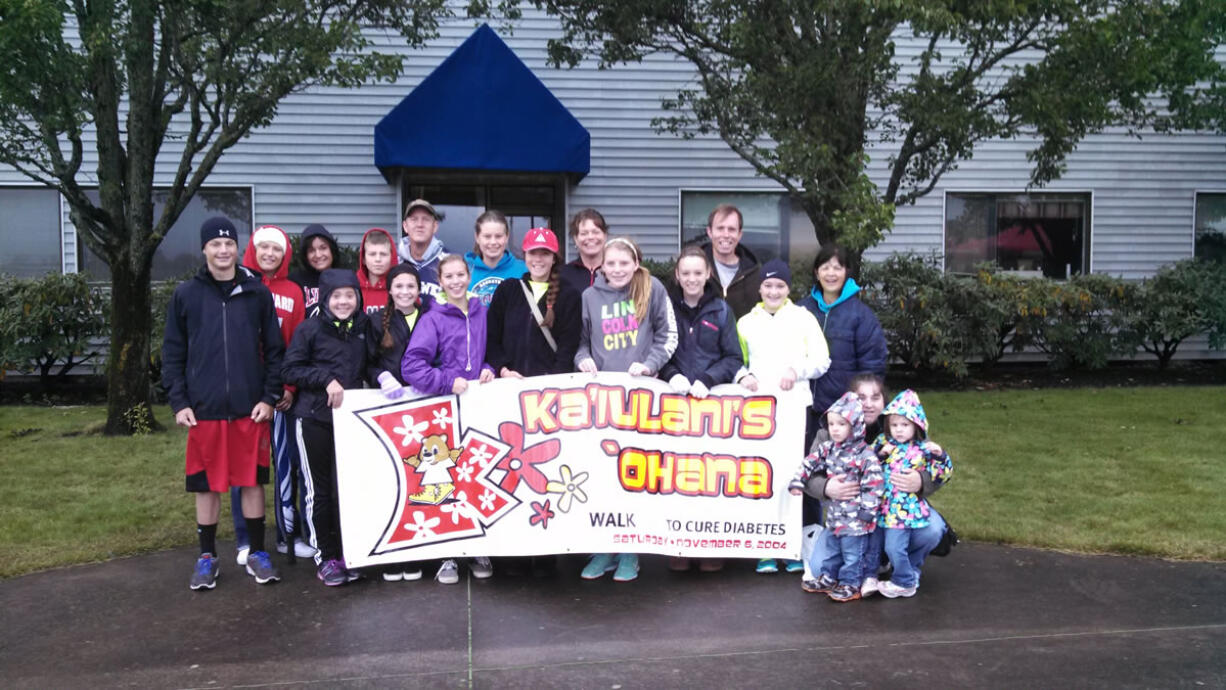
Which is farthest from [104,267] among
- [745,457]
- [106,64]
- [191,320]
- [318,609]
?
[745,457]

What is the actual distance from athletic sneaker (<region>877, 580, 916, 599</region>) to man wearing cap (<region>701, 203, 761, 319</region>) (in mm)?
1693

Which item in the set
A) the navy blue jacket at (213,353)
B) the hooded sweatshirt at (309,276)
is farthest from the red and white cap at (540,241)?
the navy blue jacket at (213,353)

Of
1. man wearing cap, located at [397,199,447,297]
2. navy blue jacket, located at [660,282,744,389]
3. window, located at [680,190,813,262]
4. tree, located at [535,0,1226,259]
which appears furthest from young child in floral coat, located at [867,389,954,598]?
window, located at [680,190,813,262]

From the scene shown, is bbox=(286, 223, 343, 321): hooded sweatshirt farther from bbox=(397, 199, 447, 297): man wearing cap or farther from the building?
the building

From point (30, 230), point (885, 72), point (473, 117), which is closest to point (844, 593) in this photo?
point (885, 72)

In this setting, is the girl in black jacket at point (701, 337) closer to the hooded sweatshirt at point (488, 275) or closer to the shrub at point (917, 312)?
the hooded sweatshirt at point (488, 275)

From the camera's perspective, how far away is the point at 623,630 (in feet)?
15.4

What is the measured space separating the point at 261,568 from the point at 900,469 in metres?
3.42

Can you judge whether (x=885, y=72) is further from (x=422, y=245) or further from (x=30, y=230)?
(x=30, y=230)

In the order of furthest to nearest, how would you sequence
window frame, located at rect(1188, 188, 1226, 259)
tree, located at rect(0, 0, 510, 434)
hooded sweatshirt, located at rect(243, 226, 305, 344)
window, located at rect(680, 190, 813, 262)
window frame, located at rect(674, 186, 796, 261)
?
window frame, located at rect(1188, 188, 1226, 259) < window, located at rect(680, 190, 813, 262) < window frame, located at rect(674, 186, 796, 261) < tree, located at rect(0, 0, 510, 434) < hooded sweatshirt, located at rect(243, 226, 305, 344)

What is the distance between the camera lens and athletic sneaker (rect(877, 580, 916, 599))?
16.8ft

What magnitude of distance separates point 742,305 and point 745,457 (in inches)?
36.7

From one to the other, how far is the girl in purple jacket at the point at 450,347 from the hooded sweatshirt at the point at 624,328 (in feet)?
1.90

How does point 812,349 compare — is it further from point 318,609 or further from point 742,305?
point 318,609
